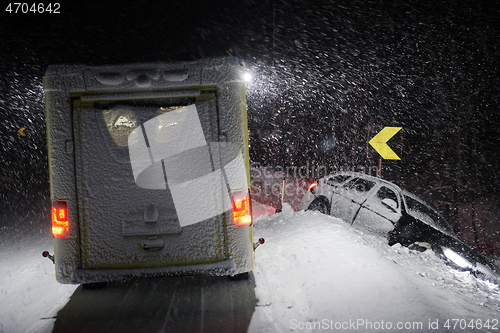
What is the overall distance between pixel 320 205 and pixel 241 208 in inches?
217

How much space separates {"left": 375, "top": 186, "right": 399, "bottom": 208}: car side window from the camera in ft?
26.5

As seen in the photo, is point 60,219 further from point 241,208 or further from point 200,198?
point 241,208

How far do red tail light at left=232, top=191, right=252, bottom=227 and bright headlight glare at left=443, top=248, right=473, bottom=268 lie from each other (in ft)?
14.9

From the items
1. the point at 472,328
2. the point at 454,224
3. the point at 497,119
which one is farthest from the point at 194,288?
the point at 497,119

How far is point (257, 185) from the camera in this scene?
19938mm

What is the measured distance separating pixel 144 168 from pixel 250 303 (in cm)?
214

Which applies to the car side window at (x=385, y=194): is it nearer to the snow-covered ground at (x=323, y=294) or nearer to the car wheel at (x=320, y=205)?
the snow-covered ground at (x=323, y=294)

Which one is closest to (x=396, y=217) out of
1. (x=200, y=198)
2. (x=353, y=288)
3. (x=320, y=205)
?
(x=320, y=205)

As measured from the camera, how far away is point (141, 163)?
4359 millimetres

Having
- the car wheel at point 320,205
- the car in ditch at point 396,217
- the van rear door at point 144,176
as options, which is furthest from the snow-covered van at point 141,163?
the car wheel at point 320,205

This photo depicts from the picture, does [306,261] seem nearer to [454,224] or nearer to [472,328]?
[472,328]

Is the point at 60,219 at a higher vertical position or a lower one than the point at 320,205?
higher

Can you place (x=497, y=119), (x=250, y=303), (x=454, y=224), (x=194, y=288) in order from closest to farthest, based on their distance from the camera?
(x=250, y=303)
(x=194, y=288)
(x=454, y=224)
(x=497, y=119)

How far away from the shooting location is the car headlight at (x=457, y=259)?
6.69m
